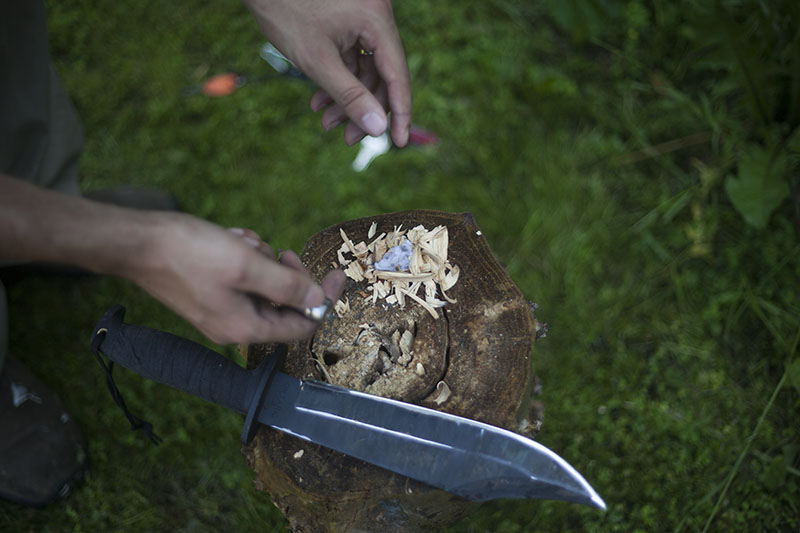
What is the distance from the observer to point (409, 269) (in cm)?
176

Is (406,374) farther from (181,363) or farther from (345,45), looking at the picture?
(345,45)

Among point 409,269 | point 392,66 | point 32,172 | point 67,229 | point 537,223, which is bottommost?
point 537,223

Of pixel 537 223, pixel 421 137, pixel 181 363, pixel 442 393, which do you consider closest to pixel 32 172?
pixel 181 363

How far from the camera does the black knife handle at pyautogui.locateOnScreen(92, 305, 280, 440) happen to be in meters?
1.58

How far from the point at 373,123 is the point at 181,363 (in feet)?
3.15

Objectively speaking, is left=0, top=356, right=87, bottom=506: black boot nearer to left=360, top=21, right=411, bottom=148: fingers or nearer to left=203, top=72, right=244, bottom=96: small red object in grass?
left=203, top=72, right=244, bottom=96: small red object in grass

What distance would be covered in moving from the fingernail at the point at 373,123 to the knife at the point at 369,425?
31.4 inches

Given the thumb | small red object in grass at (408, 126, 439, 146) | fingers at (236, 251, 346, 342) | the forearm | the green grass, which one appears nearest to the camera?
the forearm

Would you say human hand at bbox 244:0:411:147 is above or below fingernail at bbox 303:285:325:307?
above

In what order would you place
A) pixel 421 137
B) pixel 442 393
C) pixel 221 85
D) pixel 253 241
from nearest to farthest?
pixel 253 241
pixel 442 393
pixel 421 137
pixel 221 85

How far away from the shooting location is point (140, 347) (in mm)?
1612

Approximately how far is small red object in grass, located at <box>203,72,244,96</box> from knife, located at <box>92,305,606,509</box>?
2006 mm

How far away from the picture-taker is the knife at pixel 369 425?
1.47 metres

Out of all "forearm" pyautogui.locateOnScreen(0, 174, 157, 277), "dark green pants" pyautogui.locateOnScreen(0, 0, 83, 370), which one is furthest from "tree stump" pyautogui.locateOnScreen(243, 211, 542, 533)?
"dark green pants" pyautogui.locateOnScreen(0, 0, 83, 370)
